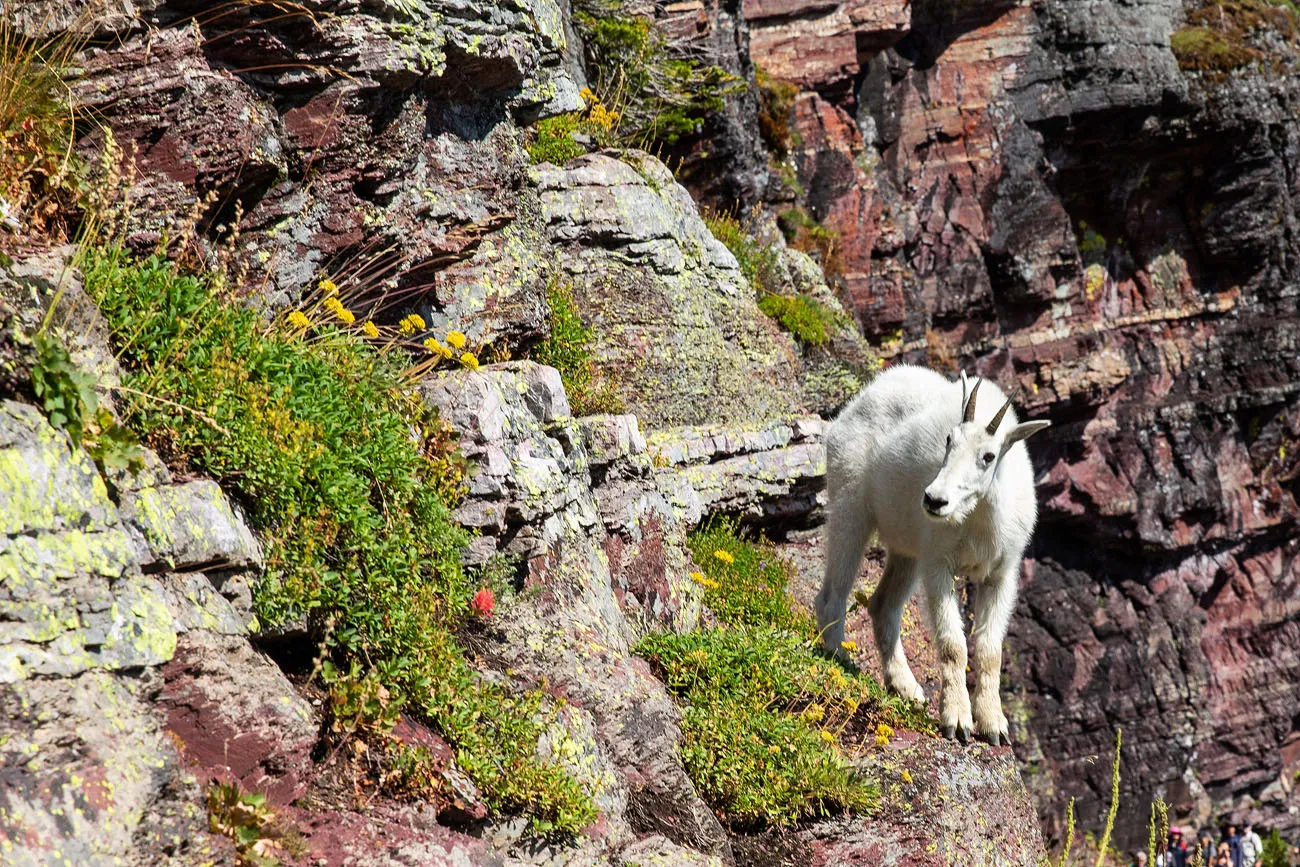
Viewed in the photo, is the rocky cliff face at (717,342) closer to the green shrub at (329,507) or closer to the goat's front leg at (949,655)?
the green shrub at (329,507)

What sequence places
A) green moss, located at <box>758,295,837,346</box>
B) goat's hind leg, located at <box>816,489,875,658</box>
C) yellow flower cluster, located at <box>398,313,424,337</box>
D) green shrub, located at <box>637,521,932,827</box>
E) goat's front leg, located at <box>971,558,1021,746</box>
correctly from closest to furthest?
green shrub, located at <box>637,521,932,827</box>, yellow flower cluster, located at <box>398,313,424,337</box>, goat's front leg, located at <box>971,558,1021,746</box>, goat's hind leg, located at <box>816,489,875,658</box>, green moss, located at <box>758,295,837,346</box>

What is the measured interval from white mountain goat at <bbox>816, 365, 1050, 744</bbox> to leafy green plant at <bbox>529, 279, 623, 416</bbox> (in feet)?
6.84

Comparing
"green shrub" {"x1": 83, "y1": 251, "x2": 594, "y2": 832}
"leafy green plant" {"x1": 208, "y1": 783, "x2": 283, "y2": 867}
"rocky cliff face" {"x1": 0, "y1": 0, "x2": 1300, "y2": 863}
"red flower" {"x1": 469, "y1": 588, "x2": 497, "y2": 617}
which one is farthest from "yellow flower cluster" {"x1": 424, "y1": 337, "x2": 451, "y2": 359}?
"leafy green plant" {"x1": 208, "y1": 783, "x2": 283, "y2": 867}

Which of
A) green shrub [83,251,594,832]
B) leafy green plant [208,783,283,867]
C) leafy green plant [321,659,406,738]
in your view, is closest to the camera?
leafy green plant [208,783,283,867]

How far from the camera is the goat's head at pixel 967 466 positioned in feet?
24.0

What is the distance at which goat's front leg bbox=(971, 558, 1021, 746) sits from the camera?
7992 millimetres

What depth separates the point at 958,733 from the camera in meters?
7.86

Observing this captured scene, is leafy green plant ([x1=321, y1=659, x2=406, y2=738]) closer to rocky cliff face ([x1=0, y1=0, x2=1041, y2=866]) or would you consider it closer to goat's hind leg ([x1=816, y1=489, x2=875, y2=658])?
rocky cliff face ([x1=0, y1=0, x2=1041, y2=866])

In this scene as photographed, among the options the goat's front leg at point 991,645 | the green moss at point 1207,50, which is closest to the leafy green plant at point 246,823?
the goat's front leg at point 991,645

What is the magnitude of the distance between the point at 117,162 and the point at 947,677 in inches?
236

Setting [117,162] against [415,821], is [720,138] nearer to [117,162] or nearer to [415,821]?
[117,162]

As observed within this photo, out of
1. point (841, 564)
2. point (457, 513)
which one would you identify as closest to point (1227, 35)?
point (841, 564)

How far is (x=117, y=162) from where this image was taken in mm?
6094

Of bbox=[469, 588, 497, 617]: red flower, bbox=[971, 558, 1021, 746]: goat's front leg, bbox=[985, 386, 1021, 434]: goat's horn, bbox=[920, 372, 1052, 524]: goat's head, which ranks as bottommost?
bbox=[971, 558, 1021, 746]: goat's front leg
